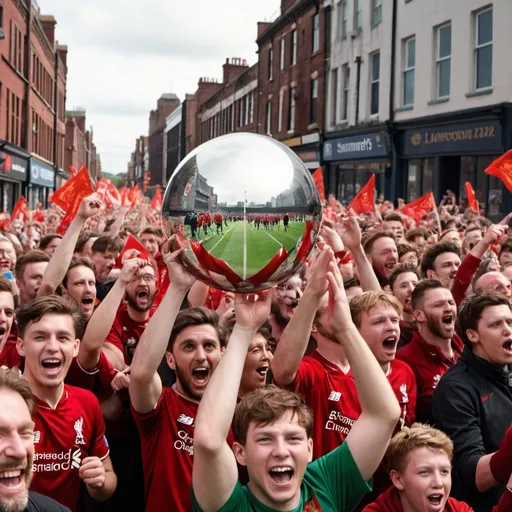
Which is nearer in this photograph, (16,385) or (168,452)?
(16,385)

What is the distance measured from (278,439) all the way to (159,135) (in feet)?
361

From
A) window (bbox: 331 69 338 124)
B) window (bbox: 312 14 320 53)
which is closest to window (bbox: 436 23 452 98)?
window (bbox: 331 69 338 124)

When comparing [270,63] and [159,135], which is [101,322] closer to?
[270,63]

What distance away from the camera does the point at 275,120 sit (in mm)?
36125

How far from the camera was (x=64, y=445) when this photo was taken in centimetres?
373

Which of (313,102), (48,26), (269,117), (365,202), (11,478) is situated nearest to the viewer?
(11,478)

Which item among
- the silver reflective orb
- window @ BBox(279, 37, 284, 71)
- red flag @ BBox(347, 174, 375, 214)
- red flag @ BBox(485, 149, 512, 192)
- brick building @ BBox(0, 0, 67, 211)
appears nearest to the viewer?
the silver reflective orb

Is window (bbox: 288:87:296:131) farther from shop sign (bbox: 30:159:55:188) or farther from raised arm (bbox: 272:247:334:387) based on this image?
raised arm (bbox: 272:247:334:387)

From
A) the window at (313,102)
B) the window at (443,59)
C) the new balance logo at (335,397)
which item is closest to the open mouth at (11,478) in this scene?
the new balance logo at (335,397)

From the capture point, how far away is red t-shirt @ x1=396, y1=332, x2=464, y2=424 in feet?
15.1

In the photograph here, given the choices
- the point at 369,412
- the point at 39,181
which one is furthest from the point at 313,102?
the point at 369,412

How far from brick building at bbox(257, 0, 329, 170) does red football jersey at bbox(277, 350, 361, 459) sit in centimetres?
2638

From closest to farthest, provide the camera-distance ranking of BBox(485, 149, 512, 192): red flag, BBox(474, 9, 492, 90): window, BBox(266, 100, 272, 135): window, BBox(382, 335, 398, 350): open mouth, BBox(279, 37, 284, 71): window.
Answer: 1. BBox(382, 335, 398, 350): open mouth
2. BBox(485, 149, 512, 192): red flag
3. BBox(474, 9, 492, 90): window
4. BBox(279, 37, 284, 71): window
5. BBox(266, 100, 272, 135): window

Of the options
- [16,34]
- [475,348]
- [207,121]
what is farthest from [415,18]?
[207,121]
